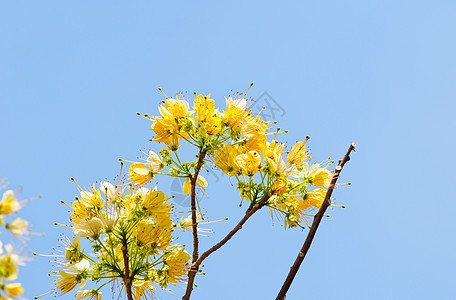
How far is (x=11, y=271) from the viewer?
1.82m

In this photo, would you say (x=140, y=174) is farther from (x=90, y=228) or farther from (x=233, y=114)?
(x=233, y=114)

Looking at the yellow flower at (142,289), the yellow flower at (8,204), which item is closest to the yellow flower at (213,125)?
the yellow flower at (142,289)

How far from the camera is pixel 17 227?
188cm

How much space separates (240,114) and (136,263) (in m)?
0.93

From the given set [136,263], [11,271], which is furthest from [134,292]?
[11,271]

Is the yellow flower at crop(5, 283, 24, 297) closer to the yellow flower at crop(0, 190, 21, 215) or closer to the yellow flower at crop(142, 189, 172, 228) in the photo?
the yellow flower at crop(0, 190, 21, 215)

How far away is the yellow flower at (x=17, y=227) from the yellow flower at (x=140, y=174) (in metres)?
1.27

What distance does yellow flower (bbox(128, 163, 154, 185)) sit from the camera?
3133 millimetres

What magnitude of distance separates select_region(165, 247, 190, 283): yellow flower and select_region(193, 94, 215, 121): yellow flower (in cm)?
70

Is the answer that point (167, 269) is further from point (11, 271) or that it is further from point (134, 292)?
point (11, 271)

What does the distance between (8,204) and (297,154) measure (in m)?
1.70

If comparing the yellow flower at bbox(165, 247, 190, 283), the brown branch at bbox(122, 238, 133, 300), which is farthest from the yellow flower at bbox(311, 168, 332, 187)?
the brown branch at bbox(122, 238, 133, 300)

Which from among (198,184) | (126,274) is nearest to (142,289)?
(126,274)

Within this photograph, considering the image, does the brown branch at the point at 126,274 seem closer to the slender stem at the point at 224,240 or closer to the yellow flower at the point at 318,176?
the slender stem at the point at 224,240
